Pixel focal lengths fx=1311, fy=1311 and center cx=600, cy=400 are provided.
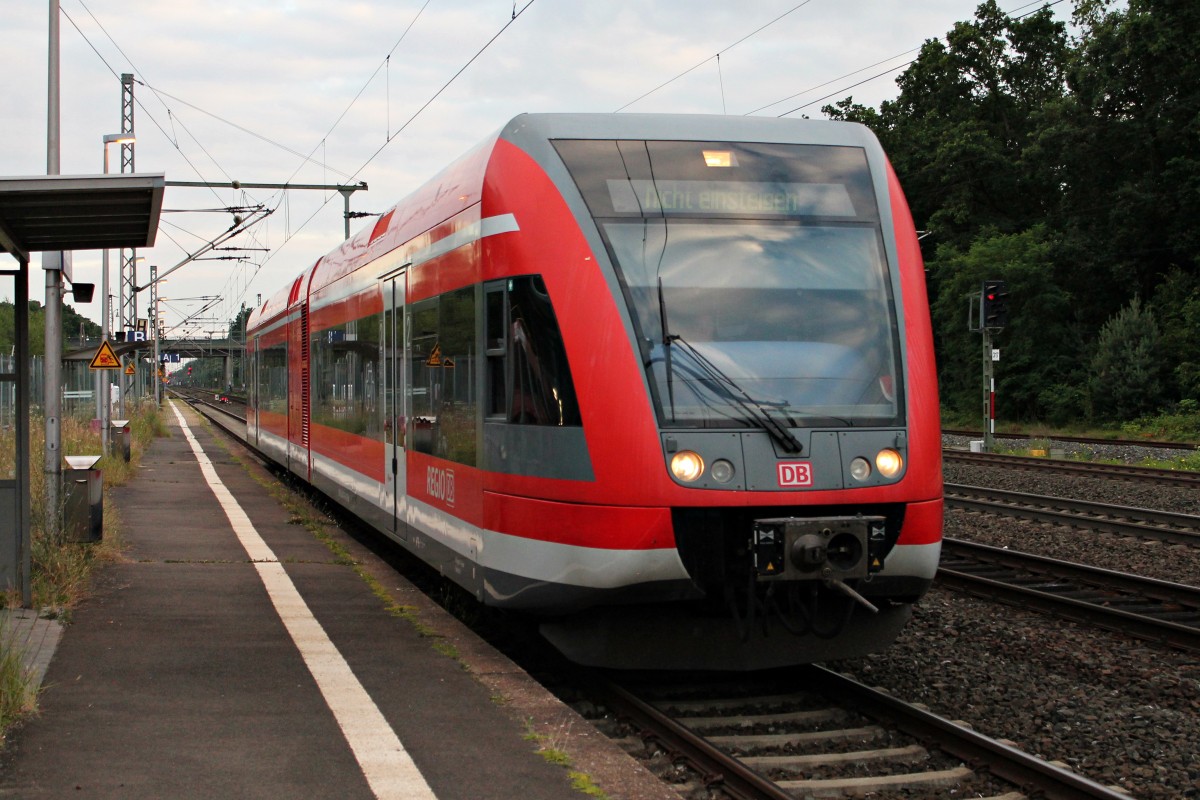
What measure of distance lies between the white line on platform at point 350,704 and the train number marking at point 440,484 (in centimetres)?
112

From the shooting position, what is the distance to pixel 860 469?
6.61 meters

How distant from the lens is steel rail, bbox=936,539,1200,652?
875 cm

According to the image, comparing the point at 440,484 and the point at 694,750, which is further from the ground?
the point at 440,484

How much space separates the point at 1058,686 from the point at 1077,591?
129 inches

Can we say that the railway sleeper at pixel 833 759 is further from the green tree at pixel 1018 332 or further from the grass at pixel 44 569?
the green tree at pixel 1018 332

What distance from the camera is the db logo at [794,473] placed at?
253 inches

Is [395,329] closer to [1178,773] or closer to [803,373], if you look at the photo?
[803,373]

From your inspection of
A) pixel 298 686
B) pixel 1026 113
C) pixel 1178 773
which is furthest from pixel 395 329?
pixel 1026 113

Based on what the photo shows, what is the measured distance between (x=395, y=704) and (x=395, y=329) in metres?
4.38

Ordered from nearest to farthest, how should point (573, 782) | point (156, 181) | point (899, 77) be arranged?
1. point (573, 782)
2. point (156, 181)
3. point (899, 77)

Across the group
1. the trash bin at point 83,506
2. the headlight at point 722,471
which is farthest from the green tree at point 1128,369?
the headlight at point 722,471

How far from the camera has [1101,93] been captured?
146ft

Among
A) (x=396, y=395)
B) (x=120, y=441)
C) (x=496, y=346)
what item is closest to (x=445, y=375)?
(x=496, y=346)

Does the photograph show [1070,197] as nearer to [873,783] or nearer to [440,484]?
[440,484]
